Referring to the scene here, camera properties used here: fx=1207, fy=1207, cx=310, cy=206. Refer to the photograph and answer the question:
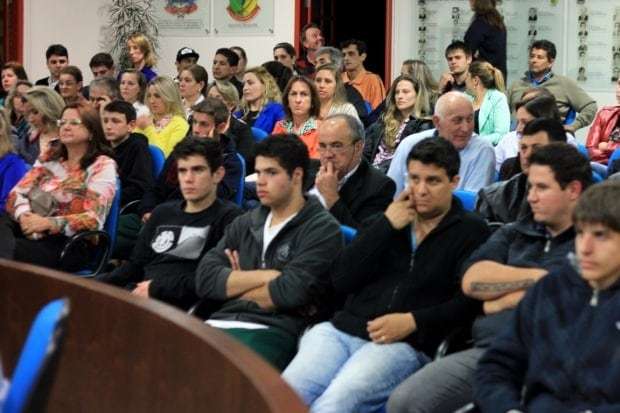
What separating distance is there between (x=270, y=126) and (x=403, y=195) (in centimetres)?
460

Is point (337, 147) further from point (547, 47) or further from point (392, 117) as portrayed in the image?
point (547, 47)

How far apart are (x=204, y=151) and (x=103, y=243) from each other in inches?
39.7

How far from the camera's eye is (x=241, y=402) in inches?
83.1

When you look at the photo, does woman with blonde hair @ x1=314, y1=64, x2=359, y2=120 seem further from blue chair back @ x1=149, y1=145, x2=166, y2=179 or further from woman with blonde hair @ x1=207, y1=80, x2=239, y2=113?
blue chair back @ x1=149, y1=145, x2=166, y2=179

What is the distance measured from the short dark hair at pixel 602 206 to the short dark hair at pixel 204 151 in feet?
7.47

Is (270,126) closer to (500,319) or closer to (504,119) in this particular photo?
(504,119)

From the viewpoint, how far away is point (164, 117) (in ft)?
26.7

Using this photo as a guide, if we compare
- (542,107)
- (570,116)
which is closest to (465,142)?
(542,107)

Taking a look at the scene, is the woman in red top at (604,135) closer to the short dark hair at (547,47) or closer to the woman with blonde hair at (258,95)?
the short dark hair at (547,47)

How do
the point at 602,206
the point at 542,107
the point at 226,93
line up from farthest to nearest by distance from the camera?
the point at 226,93 < the point at 542,107 < the point at 602,206

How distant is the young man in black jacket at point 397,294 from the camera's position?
12.8 feet

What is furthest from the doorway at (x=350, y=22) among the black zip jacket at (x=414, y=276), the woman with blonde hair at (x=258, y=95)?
the black zip jacket at (x=414, y=276)

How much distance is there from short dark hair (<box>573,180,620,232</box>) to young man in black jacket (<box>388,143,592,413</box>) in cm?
57

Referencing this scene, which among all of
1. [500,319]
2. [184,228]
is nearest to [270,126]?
[184,228]
